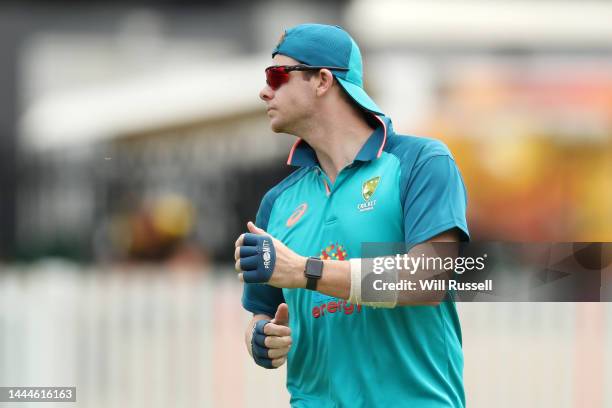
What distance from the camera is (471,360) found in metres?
8.18

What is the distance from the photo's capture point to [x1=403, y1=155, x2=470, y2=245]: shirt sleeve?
3406 millimetres

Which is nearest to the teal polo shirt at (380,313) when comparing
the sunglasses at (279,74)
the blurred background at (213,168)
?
the sunglasses at (279,74)

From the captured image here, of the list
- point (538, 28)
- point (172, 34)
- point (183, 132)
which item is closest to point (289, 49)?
point (183, 132)

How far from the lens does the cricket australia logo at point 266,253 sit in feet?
11.0

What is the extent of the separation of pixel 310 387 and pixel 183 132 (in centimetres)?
865

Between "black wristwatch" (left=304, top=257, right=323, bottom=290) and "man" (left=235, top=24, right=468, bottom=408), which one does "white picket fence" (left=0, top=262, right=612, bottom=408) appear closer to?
"man" (left=235, top=24, right=468, bottom=408)

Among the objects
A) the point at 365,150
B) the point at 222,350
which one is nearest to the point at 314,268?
the point at 365,150

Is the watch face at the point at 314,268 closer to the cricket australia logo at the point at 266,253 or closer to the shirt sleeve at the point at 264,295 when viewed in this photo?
the cricket australia logo at the point at 266,253

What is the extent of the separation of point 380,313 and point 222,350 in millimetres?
4724

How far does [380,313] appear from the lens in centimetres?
361

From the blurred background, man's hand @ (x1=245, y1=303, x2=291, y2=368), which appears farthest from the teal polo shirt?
the blurred background

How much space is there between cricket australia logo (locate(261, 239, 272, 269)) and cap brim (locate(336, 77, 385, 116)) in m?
0.72

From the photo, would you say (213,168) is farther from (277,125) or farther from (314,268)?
(314,268)

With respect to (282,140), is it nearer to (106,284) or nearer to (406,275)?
(106,284)
